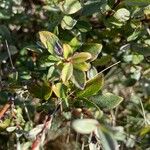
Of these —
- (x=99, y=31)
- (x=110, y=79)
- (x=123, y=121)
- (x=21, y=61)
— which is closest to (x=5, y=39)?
(x=21, y=61)

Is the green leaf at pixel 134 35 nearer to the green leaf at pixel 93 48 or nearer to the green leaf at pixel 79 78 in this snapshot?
the green leaf at pixel 93 48

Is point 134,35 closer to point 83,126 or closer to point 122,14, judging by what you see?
point 122,14

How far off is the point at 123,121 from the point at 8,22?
0.62 metres

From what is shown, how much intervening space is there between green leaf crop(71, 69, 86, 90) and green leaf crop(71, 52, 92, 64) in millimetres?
38

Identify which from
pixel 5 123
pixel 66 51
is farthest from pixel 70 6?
pixel 5 123

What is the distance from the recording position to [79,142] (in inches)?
66.9

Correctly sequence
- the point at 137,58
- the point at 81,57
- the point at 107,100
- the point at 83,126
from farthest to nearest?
the point at 137,58, the point at 107,100, the point at 81,57, the point at 83,126

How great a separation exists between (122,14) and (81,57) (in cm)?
29

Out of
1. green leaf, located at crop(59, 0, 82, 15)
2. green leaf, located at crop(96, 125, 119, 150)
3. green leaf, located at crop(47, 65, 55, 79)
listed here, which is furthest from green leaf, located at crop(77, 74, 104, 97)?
green leaf, located at crop(96, 125, 119, 150)

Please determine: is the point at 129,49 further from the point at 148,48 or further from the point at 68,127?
the point at 68,127

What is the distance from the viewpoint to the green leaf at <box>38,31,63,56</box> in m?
1.16

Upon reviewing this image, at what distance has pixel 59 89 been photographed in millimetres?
1221

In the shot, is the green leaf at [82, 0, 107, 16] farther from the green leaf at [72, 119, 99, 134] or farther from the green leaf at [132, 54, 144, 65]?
the green leaf at [72, 119, 99, 134]

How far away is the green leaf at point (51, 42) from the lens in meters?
1.16
